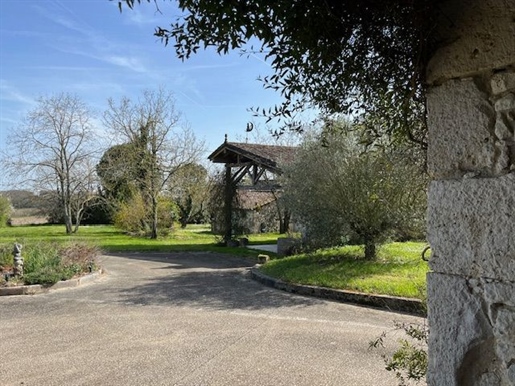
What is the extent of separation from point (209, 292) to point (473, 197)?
8.23 metres

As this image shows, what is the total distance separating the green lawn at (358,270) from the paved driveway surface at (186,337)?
2.72 feet

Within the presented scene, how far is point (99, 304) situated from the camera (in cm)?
816

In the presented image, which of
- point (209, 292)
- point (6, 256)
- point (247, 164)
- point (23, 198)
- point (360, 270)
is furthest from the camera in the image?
point (23, 198)

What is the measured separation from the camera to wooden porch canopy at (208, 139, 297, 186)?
17.2m

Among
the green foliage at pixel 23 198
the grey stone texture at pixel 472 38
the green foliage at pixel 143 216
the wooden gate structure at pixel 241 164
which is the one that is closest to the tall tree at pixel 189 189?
the green foliage at pixel 143 216

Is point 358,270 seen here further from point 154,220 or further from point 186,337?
point 154,220

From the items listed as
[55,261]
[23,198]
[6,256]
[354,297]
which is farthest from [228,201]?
[23,198]

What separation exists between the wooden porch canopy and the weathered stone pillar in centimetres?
1487

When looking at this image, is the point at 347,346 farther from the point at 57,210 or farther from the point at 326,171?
the point at 57,210

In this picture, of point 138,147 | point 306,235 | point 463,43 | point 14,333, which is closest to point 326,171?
point 306,235

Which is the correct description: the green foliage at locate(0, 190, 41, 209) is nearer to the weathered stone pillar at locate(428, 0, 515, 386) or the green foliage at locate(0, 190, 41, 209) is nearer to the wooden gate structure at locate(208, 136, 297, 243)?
the wooden gate structure at locate(208, 136, 297, 243)

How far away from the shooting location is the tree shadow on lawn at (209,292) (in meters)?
8.10

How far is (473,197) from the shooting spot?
1.52 meters

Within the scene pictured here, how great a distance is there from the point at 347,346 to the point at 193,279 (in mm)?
6459
